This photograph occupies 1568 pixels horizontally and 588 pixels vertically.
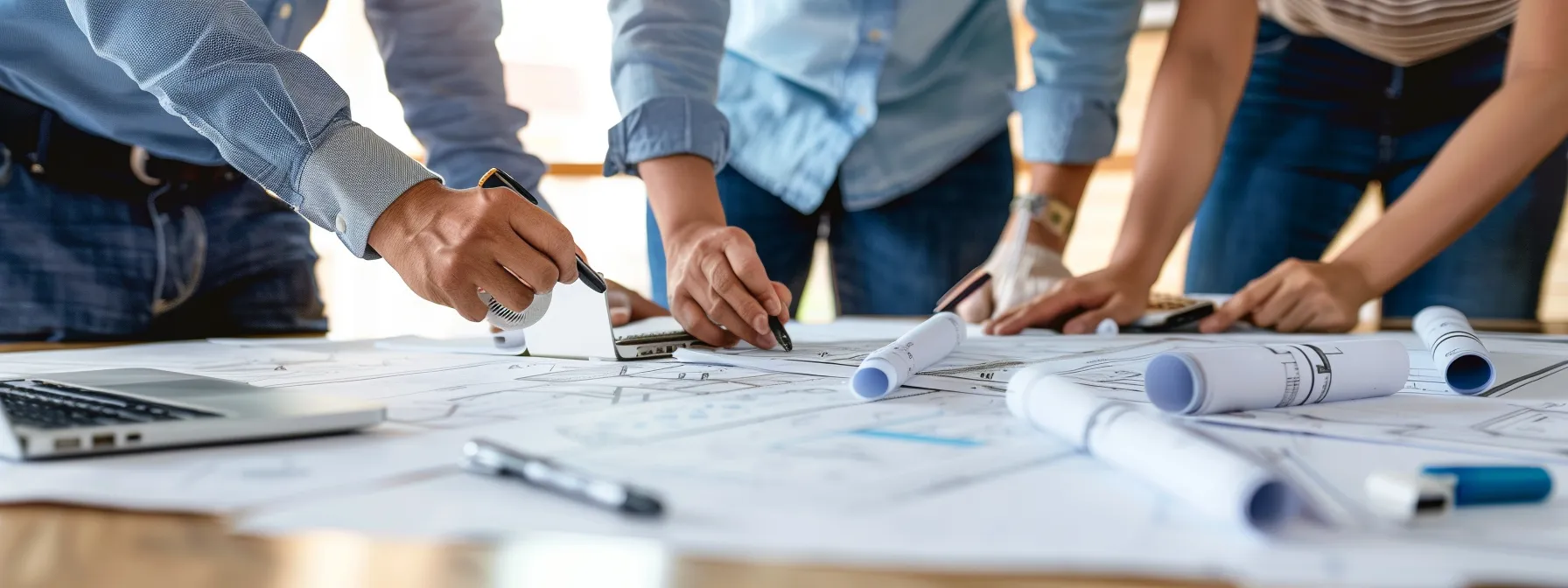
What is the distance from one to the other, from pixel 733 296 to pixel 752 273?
0.03m

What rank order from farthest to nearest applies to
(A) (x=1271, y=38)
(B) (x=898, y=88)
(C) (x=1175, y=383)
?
1. (A) (x=1271, y=38)
2. (B) (x=898, y=88)
3. (C) (x=1175, y=383)

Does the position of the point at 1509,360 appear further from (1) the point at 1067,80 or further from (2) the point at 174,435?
(2) the point at 174,435

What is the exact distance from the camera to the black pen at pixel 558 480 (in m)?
0.37

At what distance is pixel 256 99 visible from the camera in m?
0.77

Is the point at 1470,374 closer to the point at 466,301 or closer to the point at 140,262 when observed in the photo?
the point at 466,301

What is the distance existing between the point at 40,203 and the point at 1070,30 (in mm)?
1311

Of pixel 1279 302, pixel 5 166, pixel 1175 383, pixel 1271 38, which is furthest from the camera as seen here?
pixel 1271 38

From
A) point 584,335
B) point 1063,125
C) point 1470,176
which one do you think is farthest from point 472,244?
point 1470,176

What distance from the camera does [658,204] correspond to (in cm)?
116

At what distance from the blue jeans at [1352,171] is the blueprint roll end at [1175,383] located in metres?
1.10

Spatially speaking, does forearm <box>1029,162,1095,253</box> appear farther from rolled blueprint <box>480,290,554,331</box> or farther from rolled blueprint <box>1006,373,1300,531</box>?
rolled blueprint <box>1006,373,1300,531</box>

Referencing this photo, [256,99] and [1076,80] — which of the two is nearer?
[256,99]

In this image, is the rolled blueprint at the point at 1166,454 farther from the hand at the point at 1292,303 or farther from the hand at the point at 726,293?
the hand at the point at 1292,303

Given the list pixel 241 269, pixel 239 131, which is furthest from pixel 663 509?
pixel 241 269
